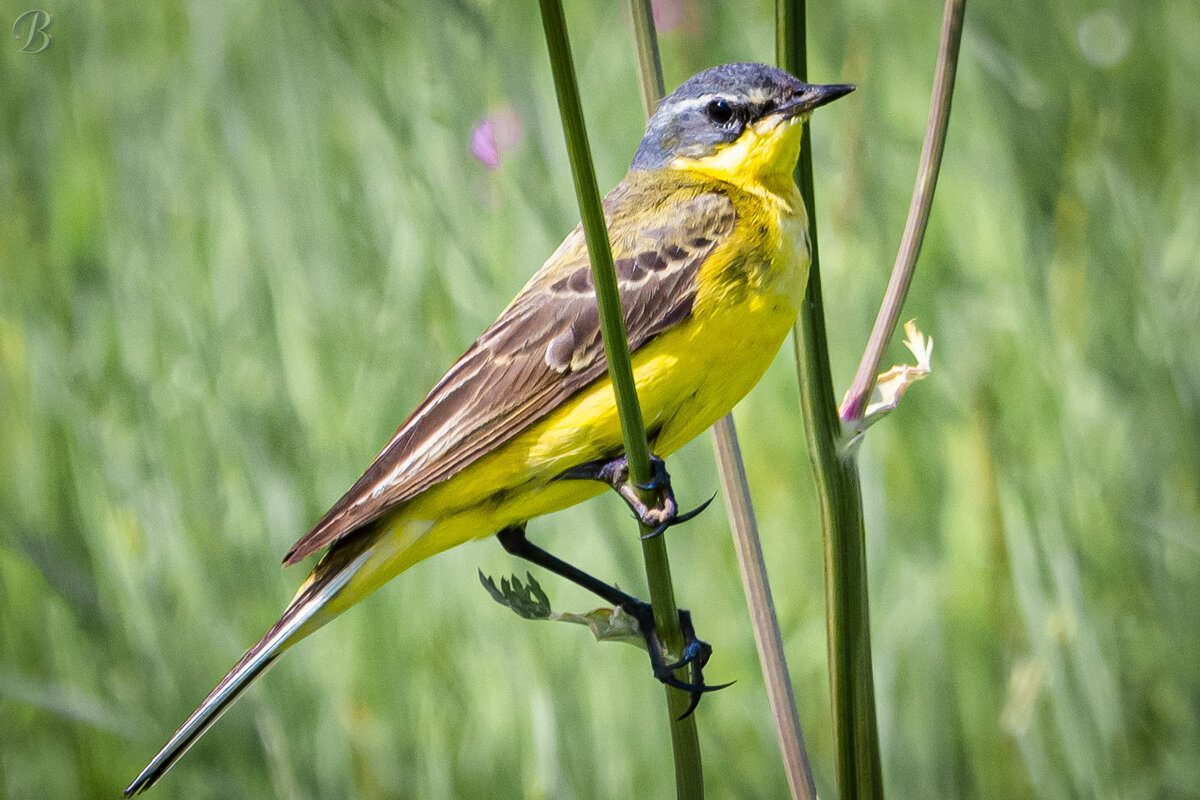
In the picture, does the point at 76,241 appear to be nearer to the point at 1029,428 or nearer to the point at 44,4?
the point at 44,4

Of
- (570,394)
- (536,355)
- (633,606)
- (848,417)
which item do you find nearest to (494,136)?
(536,355)

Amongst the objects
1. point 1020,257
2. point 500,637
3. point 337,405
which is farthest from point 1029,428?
point 337,405

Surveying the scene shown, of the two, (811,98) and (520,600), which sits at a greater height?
(811,98)

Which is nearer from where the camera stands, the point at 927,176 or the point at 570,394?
the point at 927,176

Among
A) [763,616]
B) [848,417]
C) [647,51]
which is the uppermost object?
[647,51]

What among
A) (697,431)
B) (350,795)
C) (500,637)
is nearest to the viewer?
(697,431)

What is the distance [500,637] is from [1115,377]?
1.98 m

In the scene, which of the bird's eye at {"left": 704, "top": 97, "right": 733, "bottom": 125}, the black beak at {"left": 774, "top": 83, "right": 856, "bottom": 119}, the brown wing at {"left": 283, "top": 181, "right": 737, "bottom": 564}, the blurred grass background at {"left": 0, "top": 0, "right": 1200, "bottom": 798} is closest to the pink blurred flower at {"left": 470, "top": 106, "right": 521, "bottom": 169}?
the blurred grass background at {"left": 0, "top": 0, "right": 1200, "bottom": 798}

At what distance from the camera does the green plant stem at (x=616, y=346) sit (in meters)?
1.45

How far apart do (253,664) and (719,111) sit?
67.9 inches

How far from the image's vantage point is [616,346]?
173 cm

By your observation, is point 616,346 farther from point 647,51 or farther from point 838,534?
point 647,51

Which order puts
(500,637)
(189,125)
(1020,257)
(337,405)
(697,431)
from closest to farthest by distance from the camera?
(697,431), (500,637), (337,405), (1020,257), (189,125)

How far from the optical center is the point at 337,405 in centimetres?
376
